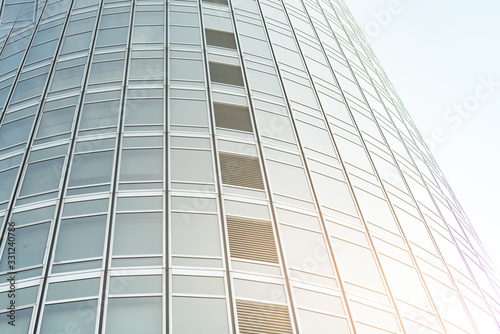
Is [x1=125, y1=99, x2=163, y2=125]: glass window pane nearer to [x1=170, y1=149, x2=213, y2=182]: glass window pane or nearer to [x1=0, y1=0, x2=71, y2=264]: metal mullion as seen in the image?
[x1=170, y1=149, x2=213, y2=182]: glass window pane

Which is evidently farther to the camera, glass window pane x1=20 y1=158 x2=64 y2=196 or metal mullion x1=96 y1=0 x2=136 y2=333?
glass window pane x1=20 y1=158 x2=64 y2=196

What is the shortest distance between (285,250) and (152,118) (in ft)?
23.8

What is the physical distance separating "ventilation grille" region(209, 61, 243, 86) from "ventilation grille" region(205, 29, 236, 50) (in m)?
1.55

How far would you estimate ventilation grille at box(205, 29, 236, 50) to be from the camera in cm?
2478

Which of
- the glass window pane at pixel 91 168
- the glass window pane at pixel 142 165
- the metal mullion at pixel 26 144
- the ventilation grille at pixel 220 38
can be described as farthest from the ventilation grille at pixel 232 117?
the metal mullion at pixel 26 144

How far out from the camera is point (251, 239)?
1723 centimetres

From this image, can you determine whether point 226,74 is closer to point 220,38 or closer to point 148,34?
point 220,38

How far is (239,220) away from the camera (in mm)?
17719

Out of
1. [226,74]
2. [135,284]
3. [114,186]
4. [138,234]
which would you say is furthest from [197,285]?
[226,74]

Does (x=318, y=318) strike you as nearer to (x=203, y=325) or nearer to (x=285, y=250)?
(x=285, y=250)

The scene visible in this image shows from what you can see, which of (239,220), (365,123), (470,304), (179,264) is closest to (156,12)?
(365,123)

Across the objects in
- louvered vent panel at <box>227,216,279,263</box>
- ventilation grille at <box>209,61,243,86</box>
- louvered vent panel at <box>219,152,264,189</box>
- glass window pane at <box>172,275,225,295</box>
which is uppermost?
ventilation grille at <box>209,61,243,86</box>

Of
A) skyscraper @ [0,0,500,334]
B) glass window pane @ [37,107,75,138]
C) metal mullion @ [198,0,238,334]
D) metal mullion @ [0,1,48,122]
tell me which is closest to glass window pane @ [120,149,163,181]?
skyscraper @ [0,0,500,334]

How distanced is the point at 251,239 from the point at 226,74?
29.0ft
